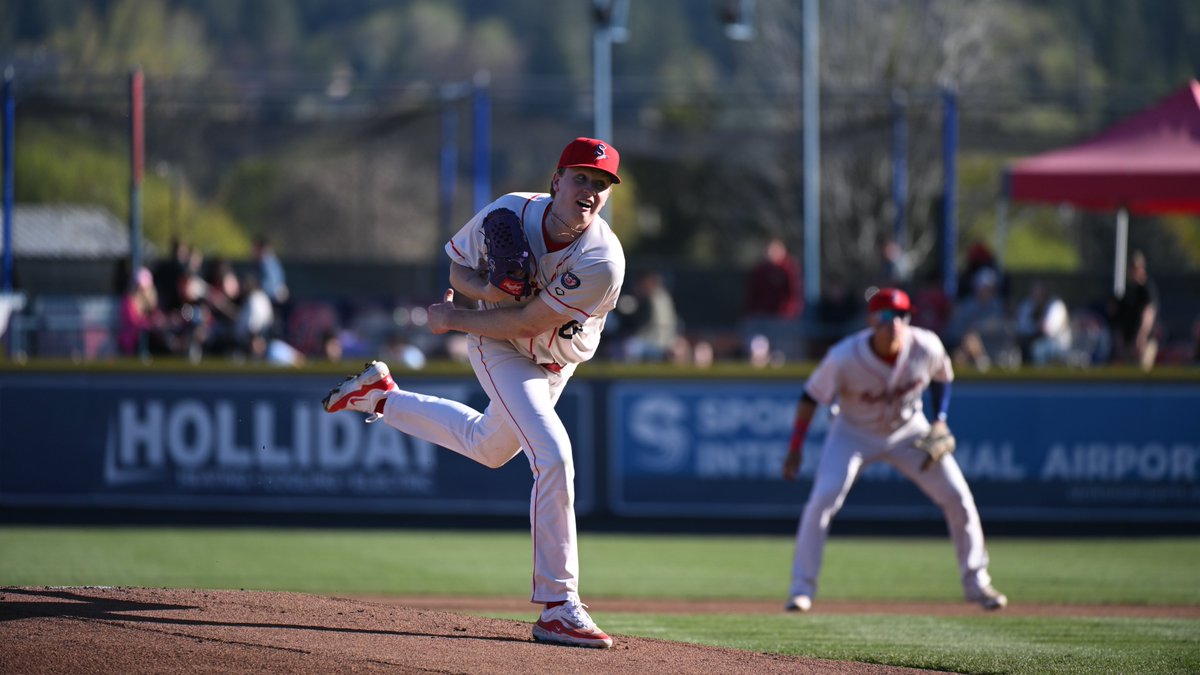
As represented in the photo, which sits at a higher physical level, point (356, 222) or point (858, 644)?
point (356, 222)

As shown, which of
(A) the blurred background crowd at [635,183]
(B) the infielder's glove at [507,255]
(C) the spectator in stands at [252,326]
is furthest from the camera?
(A) the blurred background crowd at [635,183]

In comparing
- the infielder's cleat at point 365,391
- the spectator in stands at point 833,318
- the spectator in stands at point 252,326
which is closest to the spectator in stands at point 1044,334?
the spectator in stands at point 833,318

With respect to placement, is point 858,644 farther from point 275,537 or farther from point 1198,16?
point 1198,16

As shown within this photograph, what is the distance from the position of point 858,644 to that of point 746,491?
301 inches

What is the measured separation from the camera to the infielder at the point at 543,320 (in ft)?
21.6

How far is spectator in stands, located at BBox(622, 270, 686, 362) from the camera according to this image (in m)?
18.6

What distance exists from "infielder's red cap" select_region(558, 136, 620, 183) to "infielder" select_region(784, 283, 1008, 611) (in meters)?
3.77

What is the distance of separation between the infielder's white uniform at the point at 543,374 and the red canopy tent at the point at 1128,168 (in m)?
11.8

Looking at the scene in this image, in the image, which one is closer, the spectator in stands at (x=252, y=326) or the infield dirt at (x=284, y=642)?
the infield dirt at (x=284, y=642)

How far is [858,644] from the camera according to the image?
321 inches

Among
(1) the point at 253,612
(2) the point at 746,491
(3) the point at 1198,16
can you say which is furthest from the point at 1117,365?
(3) the point at 1198,16

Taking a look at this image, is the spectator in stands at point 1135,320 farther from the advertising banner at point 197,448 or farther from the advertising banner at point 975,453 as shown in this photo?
the advertising banner at point 197,448

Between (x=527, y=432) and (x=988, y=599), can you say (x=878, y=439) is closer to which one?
(x=988, y=599)

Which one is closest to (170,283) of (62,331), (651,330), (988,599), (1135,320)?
(62,331)
